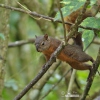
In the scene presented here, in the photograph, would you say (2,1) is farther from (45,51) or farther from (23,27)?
(23,27)

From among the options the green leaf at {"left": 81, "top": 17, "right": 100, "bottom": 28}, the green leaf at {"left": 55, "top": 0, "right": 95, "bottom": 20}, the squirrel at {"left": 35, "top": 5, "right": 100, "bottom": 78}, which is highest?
the green leaf at {"left": 55, "top": 0, "right": 95, "bottom": 20}

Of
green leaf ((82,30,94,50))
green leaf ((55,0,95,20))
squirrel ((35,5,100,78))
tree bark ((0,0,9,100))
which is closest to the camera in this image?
green leaf ((55,0,95,20))

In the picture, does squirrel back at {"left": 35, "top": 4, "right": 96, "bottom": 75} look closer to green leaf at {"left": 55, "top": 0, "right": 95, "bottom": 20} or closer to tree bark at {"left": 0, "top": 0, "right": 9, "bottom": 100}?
tree bark at {"left": 0, "top": 0, "right": 9, "bottom": 100}

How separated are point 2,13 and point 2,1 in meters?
0.08

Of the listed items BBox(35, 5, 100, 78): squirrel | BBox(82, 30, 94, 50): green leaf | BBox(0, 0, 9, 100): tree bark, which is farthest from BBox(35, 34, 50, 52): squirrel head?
BBox(82, 30, 94, 50): green leaf

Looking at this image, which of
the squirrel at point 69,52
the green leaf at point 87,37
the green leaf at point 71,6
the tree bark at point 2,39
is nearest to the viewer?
the green leaf at point 71,6

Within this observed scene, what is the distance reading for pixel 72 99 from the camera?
2617 mm

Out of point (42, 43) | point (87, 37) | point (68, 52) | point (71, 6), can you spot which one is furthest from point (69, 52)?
point (71, 6)

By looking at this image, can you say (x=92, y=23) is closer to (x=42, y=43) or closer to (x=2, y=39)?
(x=42, y=43)

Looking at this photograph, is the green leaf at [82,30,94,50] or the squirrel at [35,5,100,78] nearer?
the green leaf at [82,30,94,50]

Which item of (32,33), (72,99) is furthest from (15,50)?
(72,99)

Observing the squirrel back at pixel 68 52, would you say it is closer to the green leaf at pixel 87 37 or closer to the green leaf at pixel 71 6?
the green leaf at pixel 87 37

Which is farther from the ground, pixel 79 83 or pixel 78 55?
pixel 78 55

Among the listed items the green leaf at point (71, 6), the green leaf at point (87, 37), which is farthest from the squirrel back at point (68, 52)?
the green leaf at point (71, 6)
